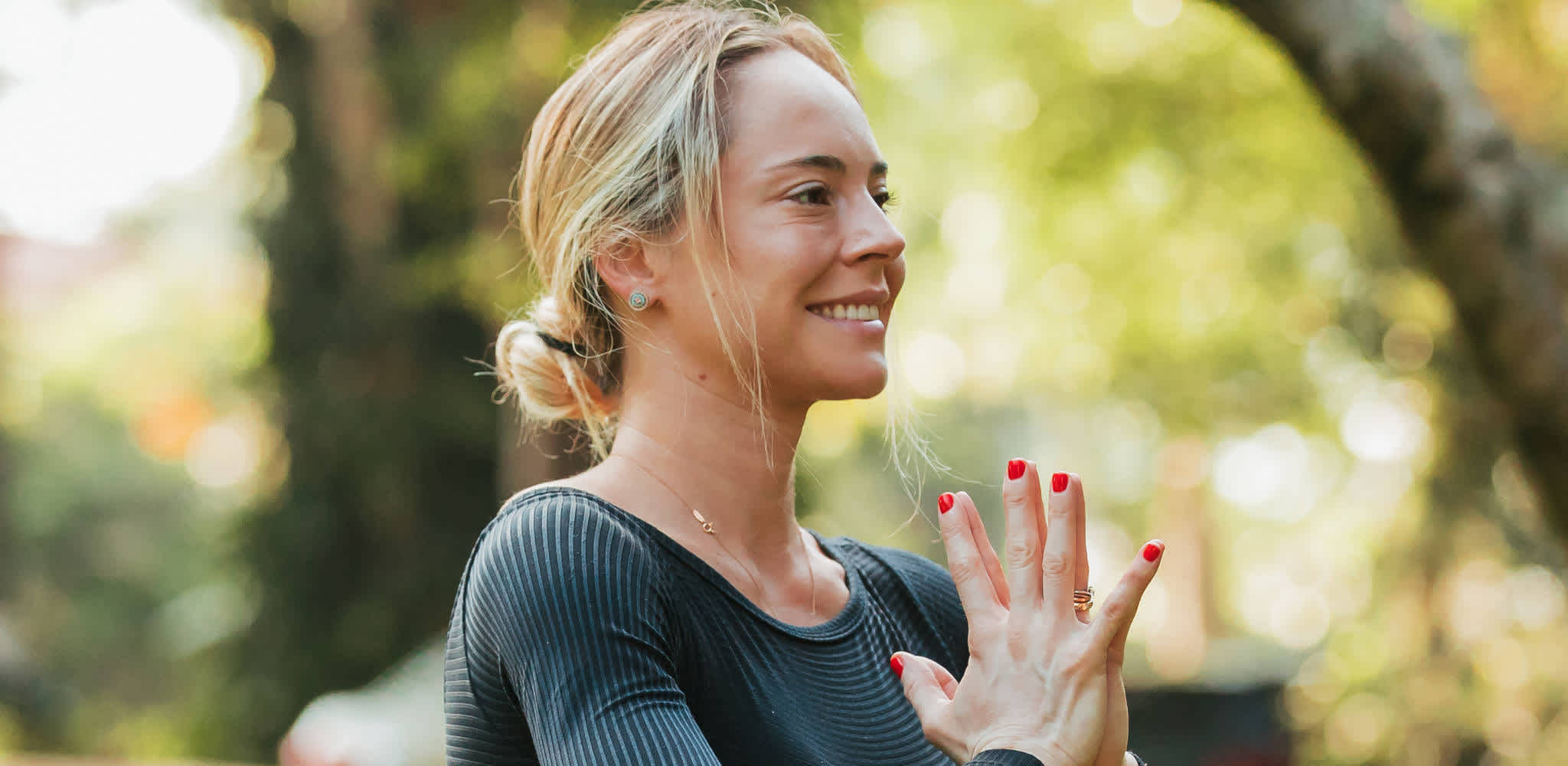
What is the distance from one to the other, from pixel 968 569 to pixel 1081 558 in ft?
0.39

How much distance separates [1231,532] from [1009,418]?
4622mm

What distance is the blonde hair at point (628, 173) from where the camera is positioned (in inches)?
67.3

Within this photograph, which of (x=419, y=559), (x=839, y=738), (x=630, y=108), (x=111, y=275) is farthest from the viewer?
(x=111, y=275)

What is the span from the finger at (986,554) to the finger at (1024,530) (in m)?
0.02

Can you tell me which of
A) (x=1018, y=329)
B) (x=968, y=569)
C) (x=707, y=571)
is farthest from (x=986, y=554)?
(x=1018, y=329)

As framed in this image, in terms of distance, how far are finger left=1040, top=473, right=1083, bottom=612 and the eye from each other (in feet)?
1.51

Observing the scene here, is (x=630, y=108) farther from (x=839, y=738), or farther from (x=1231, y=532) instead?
(x=1231, y=532)

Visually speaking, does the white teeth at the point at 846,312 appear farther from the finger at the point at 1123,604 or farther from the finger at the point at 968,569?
the finger at the point at 1123,604

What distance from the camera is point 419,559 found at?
8164 millimetres

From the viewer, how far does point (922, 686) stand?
1547 millimetres

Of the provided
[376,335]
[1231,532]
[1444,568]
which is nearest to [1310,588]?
[1444,568]

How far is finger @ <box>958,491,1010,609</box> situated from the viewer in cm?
156

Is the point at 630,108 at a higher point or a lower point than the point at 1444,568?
higher

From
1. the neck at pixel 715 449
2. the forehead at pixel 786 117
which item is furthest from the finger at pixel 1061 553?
the forehead at pixel 786 117
